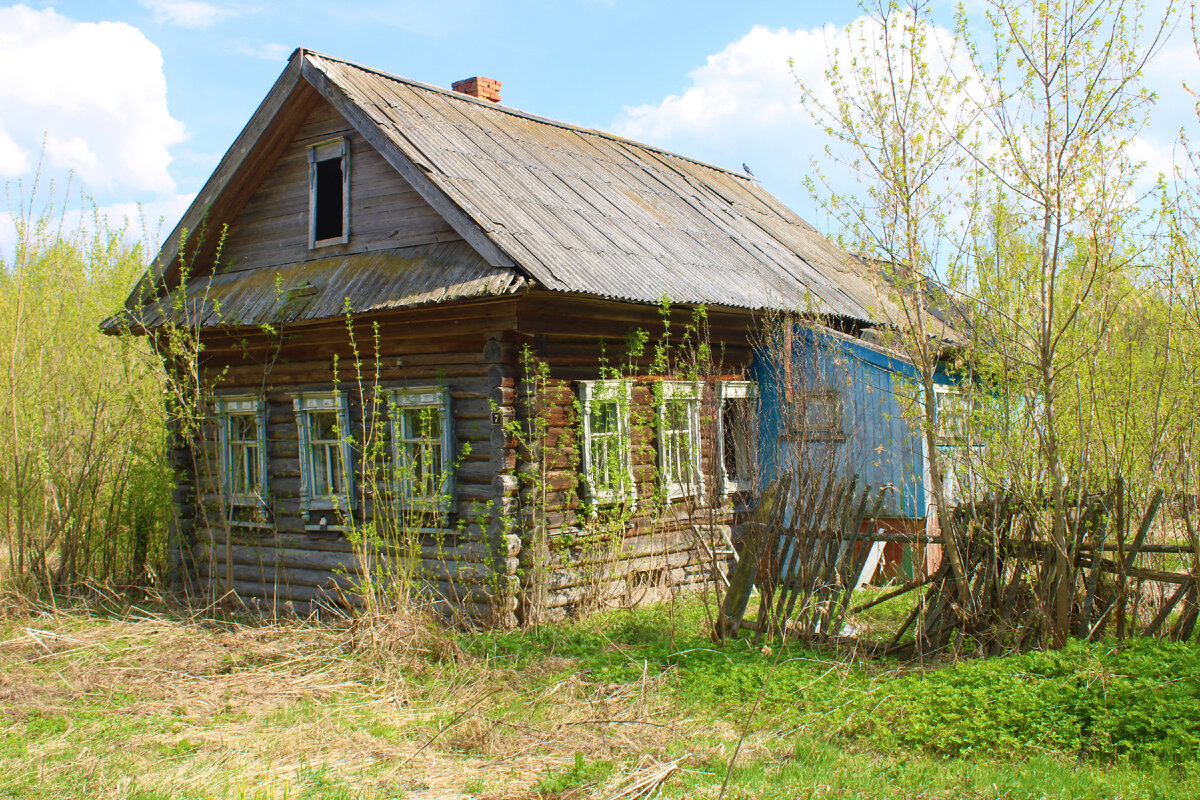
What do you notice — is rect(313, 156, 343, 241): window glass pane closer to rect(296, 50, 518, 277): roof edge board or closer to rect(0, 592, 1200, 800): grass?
rect(296, 50, 518, 277): roof edge board

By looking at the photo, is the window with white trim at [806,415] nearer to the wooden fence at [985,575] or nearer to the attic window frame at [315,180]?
the wooden fence at [985,575]

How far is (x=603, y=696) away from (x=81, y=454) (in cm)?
789

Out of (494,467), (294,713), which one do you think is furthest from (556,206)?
(294,713)

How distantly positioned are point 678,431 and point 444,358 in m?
2.34

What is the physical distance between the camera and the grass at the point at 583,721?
4.70 metres

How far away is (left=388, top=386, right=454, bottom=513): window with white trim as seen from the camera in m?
8.38

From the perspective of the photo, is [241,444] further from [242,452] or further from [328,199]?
[328,199]

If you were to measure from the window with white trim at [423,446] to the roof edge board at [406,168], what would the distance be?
1.39 metres

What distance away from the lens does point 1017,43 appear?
6.42m

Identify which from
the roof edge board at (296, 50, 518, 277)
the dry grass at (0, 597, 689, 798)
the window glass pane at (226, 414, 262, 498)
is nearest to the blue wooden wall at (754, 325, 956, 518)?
the roof edge board at (296, 50, 518, 277)

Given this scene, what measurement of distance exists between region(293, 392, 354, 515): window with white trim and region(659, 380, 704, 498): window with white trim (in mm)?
3102

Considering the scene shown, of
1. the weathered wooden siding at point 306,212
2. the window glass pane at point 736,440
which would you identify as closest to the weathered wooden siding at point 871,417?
the window glass pane at point 736,440

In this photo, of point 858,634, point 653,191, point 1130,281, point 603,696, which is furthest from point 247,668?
point 653,191

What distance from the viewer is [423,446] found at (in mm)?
8398
